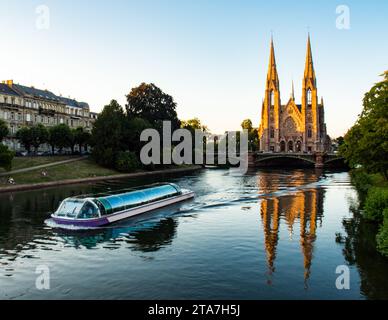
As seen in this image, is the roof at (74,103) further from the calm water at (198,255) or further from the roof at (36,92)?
the calm water at (198,255)

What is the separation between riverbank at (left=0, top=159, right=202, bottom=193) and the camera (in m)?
65.7

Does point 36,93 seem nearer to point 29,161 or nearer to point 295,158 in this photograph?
point 29,161

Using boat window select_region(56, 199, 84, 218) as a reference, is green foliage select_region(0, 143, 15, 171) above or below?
above

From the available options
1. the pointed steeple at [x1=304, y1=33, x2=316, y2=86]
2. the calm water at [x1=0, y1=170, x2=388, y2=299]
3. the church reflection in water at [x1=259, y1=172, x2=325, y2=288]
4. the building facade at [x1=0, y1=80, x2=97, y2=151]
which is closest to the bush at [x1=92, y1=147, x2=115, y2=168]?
the building facade at [x1=0, y1=80, x2=97, y2=151]

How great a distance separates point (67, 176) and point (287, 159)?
95665 millimetres

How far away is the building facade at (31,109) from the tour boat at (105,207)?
67.4 metres

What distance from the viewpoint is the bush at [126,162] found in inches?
3716

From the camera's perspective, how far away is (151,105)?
12369 centimetres

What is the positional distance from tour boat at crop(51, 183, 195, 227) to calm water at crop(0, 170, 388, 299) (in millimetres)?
1151

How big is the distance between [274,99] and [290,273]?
164557 millimetres

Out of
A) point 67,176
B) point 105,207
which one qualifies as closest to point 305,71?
point 67,176

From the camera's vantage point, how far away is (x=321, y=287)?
2183cm

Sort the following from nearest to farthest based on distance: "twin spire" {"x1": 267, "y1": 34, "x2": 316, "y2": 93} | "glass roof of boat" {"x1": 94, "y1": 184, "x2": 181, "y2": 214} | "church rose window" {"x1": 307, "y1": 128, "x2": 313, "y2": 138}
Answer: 1. "glass roof of boat" {"x1": 94, "y1": 184, "x2": 181, "y2": 214}
2. "church rose window" {"x1": 307, "y1": 128, "x2": 313, "y2": 138}
3. "twin spire" {"x1": 267, "y1": 34, "x2": 316, "y2": 93}

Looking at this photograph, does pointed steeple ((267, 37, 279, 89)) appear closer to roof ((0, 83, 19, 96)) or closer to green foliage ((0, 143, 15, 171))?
roof ((0, 83, 19, 96))
